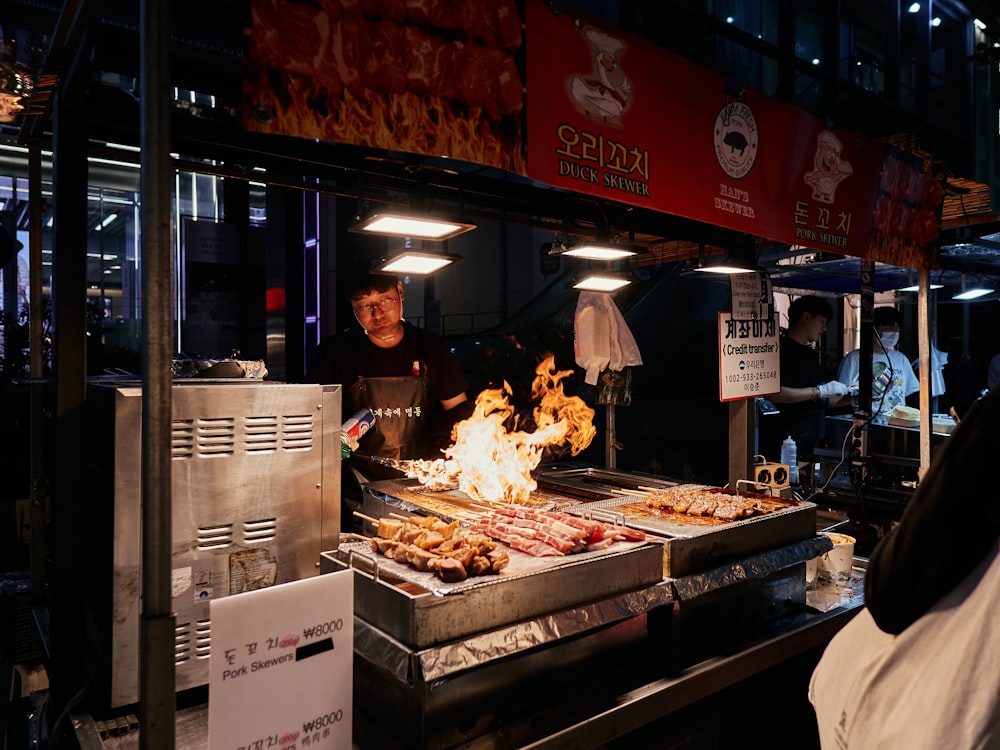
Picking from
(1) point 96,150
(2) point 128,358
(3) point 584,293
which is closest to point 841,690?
(1) point 96,150

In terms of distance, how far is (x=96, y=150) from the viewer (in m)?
2.62

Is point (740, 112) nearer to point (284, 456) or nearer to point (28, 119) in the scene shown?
point (284, 456)

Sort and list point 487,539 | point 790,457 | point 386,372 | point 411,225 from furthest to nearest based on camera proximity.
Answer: point 790,457 < point 386,372 < point 411,225 < point 487,539

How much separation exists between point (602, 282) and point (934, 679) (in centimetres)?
378

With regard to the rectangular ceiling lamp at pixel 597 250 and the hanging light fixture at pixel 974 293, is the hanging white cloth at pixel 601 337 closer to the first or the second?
the rectangular ceiling lamp at pixel 597 250

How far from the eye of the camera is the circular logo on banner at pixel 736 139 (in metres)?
3.71

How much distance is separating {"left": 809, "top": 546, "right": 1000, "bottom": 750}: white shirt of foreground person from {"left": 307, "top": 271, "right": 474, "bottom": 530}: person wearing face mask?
353 cm

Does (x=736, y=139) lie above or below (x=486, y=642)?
above

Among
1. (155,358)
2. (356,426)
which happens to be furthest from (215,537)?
(356,426)

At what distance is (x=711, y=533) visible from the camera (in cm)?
275

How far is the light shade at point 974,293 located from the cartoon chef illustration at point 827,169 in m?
5.33

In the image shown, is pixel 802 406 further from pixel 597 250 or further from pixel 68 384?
pixel 68 384

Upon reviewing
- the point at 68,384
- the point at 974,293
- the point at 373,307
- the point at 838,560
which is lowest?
the point at 838,560

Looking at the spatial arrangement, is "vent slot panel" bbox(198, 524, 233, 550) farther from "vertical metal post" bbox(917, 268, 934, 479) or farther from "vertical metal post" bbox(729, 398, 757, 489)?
"vertical metal post" bbox(917, 268, 934, 479)
